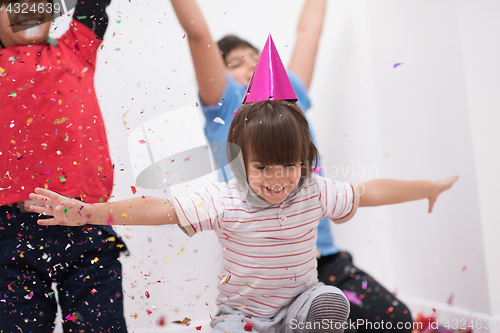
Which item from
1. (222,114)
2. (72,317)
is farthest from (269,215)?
(72,317)

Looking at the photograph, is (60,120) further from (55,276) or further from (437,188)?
(437,188)

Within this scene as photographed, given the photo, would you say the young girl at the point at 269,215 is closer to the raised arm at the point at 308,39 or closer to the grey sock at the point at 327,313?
the grey sock at the point at 327,313

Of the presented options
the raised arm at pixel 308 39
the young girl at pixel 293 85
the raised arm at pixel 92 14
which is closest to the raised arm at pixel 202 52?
the young girl at pixel 293 85

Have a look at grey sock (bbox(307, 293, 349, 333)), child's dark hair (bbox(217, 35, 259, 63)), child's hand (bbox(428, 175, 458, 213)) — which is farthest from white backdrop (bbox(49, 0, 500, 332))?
grey sock (bbox(307, 293, 349, 333))

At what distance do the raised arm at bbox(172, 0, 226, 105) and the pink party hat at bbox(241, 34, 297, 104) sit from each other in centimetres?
14

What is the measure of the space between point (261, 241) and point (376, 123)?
2.10ft

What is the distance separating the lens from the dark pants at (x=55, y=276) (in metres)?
0.65

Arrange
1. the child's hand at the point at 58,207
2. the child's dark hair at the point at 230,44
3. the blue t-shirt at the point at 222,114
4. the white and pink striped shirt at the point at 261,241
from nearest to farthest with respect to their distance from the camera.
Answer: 1. the child's hand at the point at 58,207
2. the white and pink striped shirt at the point at 261,241
3. the blue t-shirt at the point at 222,114
4. the child's dark hair at the point at 230,44

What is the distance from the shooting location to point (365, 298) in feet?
2.90

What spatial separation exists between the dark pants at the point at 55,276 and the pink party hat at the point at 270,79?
0.36 metres

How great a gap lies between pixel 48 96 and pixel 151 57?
206mm

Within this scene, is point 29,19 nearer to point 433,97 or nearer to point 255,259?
point 255,259

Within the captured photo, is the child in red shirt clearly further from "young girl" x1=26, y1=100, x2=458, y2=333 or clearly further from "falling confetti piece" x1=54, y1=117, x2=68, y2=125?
"young girl" x1=26, y1=100, x2=458, y2=333

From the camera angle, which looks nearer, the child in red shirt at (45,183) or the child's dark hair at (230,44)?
the child in red shirt at (45,183)
